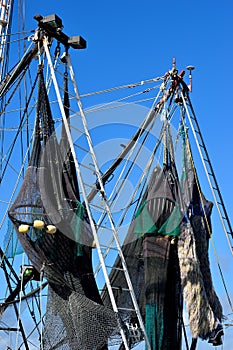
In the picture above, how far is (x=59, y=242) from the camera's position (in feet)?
30.6

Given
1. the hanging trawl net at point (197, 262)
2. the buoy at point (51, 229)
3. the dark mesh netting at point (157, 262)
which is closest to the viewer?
the buoy at point (51, 229)

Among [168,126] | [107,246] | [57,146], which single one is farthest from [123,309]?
[168,126]

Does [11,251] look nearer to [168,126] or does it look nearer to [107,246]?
[107,246]

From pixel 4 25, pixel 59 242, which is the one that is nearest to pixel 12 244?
pixel 59 242

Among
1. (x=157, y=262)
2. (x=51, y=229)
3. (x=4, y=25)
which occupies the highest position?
(x=4, y=25)

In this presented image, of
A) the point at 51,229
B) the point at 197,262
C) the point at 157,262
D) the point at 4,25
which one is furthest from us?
the point at 4,25

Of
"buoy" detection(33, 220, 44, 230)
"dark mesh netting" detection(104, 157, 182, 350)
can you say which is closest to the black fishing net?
Answer: "dark mesh netting" detection(104, 157, 182, 350)

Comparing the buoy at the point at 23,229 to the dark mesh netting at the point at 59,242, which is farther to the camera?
the buoy at the point at 23,229

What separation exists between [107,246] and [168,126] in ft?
8.89

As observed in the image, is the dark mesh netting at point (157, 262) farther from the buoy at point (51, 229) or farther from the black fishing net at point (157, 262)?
the buoy at point (51, 229)

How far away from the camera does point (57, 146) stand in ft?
33.0

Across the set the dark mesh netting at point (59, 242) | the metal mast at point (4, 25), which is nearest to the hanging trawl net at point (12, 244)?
the dark mesh netting at point (59, 242)

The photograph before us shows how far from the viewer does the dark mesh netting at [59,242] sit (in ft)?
28.6

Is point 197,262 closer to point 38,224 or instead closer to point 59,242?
point 59,242
